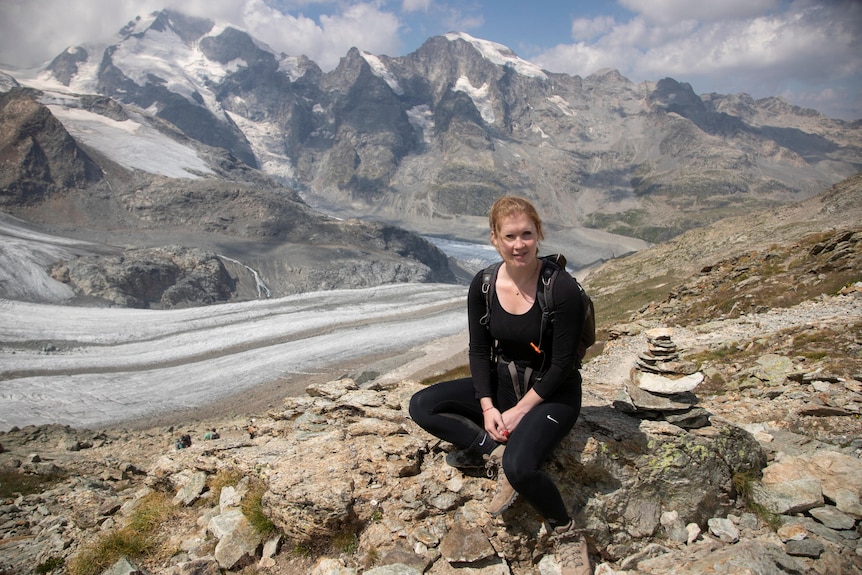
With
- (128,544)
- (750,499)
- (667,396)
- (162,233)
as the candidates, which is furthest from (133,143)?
(750,499)

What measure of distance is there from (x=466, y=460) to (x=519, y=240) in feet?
9.61

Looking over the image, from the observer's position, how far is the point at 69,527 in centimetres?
Answer: 848

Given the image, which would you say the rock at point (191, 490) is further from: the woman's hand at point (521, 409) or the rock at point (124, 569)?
the woman's hand at point (521, 409)

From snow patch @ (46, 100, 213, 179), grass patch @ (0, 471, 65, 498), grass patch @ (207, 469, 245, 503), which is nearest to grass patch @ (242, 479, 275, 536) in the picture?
grass patch @ (207, 469, 245, 503)

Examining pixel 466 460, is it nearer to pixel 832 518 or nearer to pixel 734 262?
pixel 832 518

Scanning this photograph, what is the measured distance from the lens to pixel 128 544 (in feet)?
21.8

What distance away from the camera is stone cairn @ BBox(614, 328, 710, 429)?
6.79 metres

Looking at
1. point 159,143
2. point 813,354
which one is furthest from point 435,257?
point 813,354

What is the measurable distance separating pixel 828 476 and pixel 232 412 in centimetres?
4502

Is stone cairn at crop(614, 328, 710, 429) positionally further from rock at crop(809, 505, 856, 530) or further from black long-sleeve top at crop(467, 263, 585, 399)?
black long-sleeve top at crop(467, 263, 585, 399)

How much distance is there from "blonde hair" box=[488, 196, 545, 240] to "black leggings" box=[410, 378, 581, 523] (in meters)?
2.07

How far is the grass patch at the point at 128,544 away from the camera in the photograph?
21.0 feet

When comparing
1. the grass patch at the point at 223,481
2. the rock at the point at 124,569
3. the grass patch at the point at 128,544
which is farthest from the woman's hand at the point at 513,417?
the grass patch at the point at 128,544

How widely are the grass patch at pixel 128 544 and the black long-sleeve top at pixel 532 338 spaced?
5.12 m
